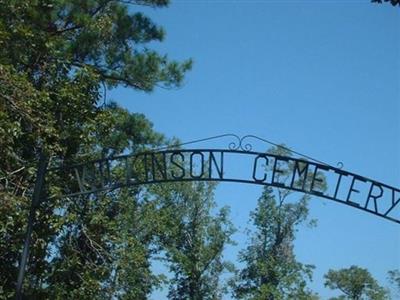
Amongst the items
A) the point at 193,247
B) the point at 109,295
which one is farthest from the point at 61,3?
the point at 193,247

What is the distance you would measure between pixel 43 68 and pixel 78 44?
164 centimetres

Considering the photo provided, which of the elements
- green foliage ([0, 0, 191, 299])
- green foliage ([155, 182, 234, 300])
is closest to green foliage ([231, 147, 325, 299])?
green foliage ([155, 182, 234, 300])

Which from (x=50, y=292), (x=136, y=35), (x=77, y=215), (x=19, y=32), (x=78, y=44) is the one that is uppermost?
(x=136, y=35)

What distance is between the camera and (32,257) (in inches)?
478

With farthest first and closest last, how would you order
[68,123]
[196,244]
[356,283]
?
[356,283], [196,244], [68,123]

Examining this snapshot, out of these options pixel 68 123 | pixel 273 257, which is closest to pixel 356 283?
pixel 273 257

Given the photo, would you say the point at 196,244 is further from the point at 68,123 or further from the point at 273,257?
the point at 68,123

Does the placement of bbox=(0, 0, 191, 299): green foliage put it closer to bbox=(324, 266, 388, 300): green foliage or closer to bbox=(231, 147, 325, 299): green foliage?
bbox=(231, 147, 325, 299): green foliage

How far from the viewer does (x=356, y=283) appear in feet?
143

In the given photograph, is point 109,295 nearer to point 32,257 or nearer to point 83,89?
point 32,257

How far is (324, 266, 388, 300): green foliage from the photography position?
1673 inches

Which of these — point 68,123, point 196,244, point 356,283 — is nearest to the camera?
point 68,123

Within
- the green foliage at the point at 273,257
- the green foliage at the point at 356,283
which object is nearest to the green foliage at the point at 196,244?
the green foliage at the point at 273,257

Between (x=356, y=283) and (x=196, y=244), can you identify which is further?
(x=356, y=283)
